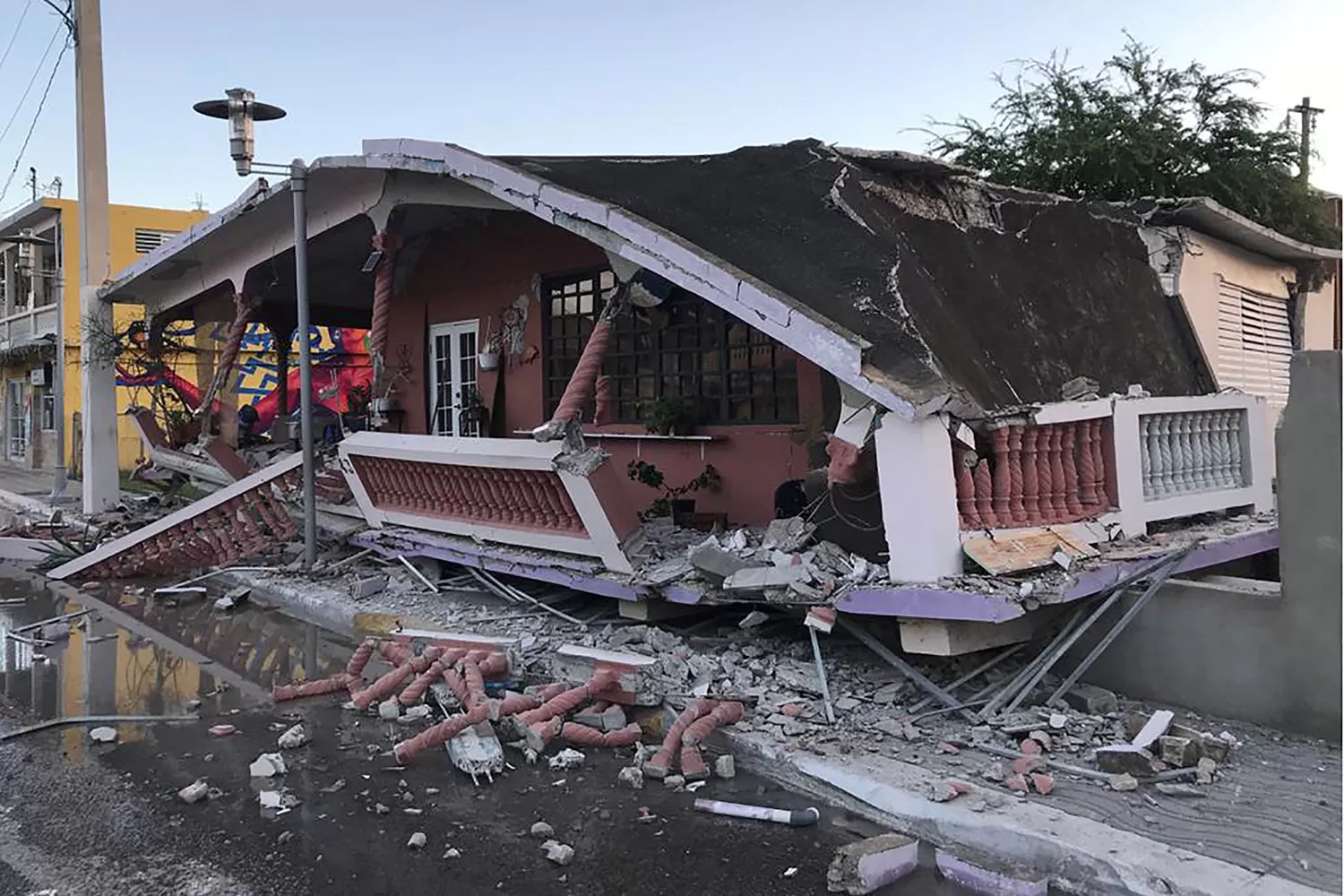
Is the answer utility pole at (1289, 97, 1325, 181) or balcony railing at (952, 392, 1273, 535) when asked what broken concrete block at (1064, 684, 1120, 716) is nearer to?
balcony railing at (952, 392, 1273, 535)

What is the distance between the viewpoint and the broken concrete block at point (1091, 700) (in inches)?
219

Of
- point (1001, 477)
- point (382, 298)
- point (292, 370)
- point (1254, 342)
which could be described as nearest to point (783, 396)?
point (1001, 477)

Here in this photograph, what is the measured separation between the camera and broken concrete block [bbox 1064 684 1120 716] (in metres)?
5.56

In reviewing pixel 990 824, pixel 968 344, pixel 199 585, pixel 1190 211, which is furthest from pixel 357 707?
pixel 1190 211

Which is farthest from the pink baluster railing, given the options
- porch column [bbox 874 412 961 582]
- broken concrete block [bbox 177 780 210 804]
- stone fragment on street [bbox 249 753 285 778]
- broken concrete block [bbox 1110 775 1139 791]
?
broken concrete block [bbox 177 780 210 804]

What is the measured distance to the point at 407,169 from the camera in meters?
8.91

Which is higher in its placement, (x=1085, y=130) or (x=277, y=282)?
(x=1085, y=130)

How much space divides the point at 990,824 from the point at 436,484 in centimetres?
595

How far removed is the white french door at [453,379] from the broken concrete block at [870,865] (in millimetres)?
8691

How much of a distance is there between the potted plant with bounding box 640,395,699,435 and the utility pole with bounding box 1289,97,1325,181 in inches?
436

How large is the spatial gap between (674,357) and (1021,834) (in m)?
6.53

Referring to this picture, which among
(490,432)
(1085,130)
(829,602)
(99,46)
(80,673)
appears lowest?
(80,673)

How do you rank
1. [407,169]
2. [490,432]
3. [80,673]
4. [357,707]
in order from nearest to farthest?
[357,707]
[80,673]
[407,169]
[490,432]

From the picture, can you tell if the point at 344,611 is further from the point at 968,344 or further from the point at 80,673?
the point at 968,344
